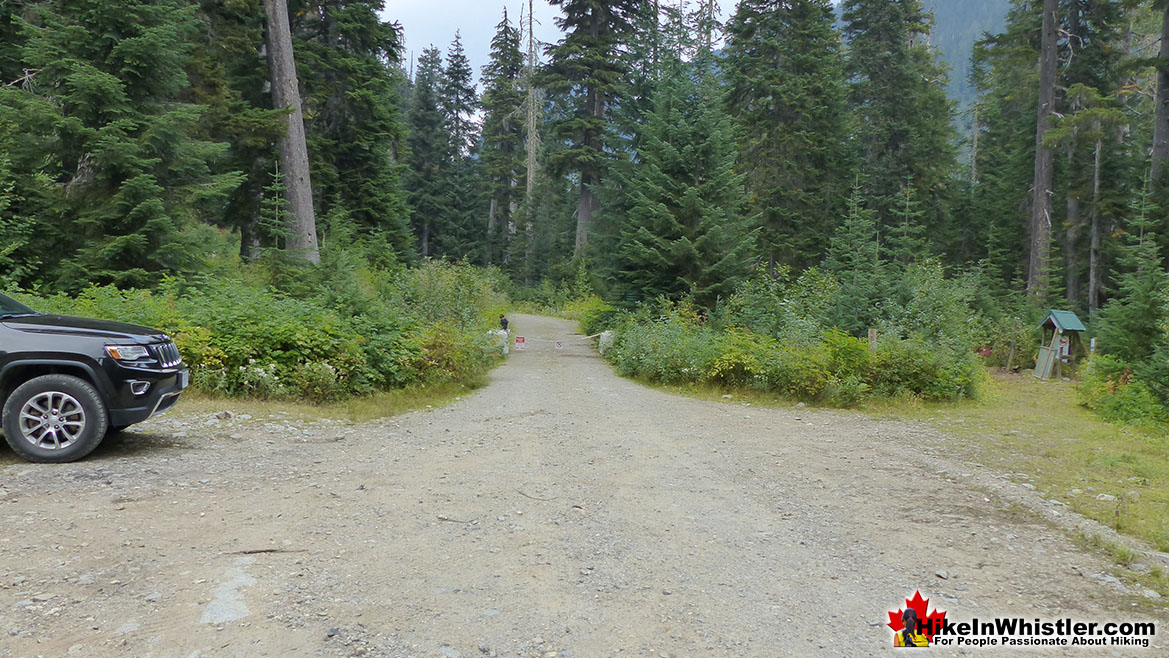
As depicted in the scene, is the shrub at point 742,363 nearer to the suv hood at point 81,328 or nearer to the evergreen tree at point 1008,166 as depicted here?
the suv hood at point 81,328

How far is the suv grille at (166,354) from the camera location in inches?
259

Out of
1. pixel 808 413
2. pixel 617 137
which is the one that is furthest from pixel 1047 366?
pixel 617 137

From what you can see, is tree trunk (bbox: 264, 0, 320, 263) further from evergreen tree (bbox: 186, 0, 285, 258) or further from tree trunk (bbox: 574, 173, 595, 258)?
tree trunk (bbox: 574, 173, 595, 258)

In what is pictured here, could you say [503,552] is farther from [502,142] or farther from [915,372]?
[502,142]

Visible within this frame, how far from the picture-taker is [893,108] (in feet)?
104

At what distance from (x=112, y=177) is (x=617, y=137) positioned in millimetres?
20198

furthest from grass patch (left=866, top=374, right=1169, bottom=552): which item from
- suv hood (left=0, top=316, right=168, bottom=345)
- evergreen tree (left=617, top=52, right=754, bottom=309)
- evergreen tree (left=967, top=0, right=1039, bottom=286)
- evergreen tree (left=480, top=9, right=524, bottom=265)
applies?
evergreen tree (left=480, top=9, right=524, bottom=265)

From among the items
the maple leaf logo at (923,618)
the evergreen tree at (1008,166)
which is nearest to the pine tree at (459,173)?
the evergreen tree at (1008,166)

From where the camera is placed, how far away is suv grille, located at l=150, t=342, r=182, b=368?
6.57 m

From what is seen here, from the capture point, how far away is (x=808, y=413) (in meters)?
11.4

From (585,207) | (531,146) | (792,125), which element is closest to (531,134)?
(531,146)

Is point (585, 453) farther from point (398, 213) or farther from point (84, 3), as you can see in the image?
point (398, 213)

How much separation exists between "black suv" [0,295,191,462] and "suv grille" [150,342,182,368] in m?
0.13

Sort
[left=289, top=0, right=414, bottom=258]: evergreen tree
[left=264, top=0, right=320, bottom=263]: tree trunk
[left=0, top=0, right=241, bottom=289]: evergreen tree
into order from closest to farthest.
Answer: [left=0, top=0, right=241, bottom=289]: evergreen tree
[left=264, top=0, right=320, bottom=263]: tree trunk
[left=289, top=0, right=414, bottom=258]: evergreen tree
